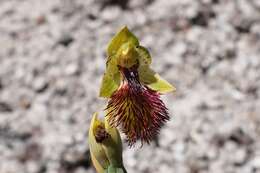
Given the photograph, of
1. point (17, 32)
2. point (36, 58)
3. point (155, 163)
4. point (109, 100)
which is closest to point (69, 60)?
point (36, 58)

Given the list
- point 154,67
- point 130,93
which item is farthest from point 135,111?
point 154,67

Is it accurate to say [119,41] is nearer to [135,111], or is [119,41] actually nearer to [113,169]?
[135,111]

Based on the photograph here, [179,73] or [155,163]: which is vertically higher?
[179,73]

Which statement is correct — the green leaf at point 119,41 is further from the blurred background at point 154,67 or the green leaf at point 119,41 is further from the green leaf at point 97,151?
the blurred background at point 154,67

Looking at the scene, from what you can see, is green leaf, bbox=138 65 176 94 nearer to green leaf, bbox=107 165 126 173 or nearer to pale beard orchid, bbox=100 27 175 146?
Result: pale beard orchid, bbox=100 27 175 146

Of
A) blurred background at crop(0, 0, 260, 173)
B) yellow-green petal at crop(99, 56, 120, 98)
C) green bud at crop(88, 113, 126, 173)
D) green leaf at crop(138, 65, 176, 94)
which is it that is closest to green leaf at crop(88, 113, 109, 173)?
green bud at crop(88, 113, 126, 173)

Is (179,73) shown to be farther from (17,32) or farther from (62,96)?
(17,32)
